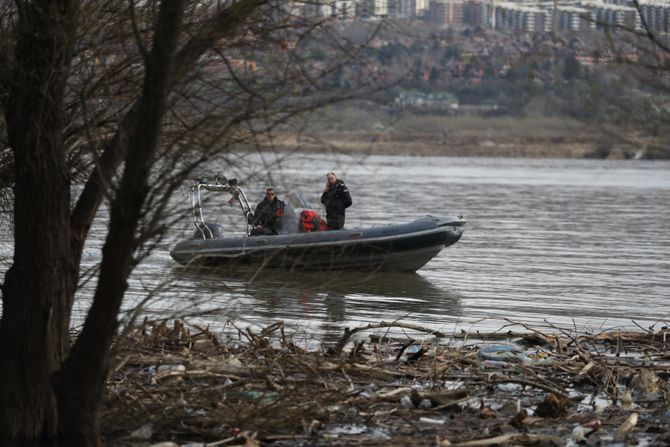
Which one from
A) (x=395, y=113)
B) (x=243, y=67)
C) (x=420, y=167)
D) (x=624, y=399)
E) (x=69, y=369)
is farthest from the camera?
(x=420, y=167)

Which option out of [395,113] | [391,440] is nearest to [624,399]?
[391,440]

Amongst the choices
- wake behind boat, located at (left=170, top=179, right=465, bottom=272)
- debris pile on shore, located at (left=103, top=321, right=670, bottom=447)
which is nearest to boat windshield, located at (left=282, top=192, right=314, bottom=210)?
wake behind boat, located at (left=170, top=179, right=465, bottom=272)

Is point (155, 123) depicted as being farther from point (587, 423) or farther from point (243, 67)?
point (587, 423)

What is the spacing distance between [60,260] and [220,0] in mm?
1719

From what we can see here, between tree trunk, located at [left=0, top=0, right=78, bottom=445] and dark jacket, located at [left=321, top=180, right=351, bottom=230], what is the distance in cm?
1121

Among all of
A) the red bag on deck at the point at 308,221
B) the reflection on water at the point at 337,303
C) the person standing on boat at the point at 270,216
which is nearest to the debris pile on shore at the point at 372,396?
the reflection on water at the point at 337,303

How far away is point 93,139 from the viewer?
659cm

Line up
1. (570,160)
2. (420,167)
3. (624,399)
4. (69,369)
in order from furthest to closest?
(570,160) < (420,167) < (624,399) < (69,369)

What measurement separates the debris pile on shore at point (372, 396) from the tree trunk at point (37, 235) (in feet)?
1.42

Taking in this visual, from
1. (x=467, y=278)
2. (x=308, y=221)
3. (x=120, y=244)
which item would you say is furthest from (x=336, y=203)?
(x=120, y=244)

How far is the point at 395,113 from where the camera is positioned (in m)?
6.45

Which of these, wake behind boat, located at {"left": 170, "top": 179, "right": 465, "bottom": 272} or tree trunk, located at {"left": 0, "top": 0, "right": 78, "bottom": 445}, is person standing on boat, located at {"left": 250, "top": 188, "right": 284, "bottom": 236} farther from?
tree trunk, located at {"left": 0, "top": 0, "right": 78, "bottom": 445}

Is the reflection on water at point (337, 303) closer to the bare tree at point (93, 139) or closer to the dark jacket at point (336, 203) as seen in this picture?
the dark jacket at point (336, 203)

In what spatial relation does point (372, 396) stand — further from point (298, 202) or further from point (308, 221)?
point (298, 202)
